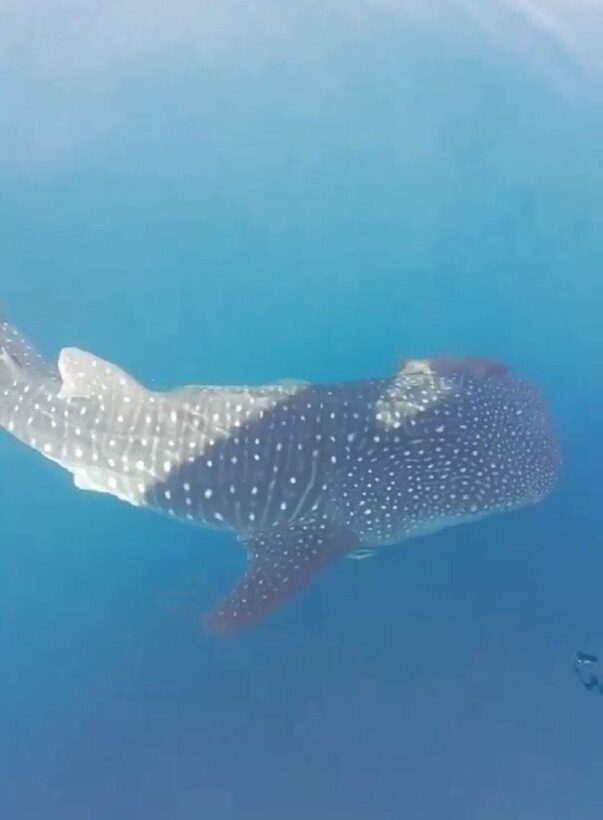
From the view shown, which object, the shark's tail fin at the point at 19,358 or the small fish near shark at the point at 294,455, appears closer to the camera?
the small fish near shark at the point at 294,455

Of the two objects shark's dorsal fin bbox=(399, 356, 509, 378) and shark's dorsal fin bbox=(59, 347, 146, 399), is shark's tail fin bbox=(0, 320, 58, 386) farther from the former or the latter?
shark's dorsal fin bbox=(399, 356, 509, 378)

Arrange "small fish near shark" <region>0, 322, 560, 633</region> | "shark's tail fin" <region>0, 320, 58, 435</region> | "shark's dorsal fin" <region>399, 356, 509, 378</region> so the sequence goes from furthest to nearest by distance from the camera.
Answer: "shark's dorsal fin" <region>399, 356, 509, 378</region>, "shark's tail fin" <region>0, 320, 58, 435</region>, "small fish near shark" <region>0, 322, 560, 633</region>

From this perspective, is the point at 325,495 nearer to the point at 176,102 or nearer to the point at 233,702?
the point at 233,702

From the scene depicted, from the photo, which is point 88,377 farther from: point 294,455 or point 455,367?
point 455,367

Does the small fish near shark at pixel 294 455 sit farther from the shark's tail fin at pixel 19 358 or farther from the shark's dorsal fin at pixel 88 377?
the shark's tail fin at pixel 19 358

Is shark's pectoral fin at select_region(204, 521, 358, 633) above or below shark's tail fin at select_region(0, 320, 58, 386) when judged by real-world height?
below

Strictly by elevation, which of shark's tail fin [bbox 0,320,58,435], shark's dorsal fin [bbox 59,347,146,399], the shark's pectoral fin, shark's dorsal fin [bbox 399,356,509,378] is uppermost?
shark's dorsal fin [bbox 399,356,509,378]

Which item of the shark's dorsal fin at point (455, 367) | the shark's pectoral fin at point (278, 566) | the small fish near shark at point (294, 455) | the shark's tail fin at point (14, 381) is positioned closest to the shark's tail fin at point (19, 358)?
the shark's tail fin at point (14, 381)

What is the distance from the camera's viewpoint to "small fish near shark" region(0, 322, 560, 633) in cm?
429

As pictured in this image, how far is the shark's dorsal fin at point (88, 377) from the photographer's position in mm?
4348

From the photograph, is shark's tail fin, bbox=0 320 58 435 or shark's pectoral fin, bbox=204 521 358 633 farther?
shark's tail fin, bbox=0 320 58 435

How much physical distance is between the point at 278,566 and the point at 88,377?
1278mm

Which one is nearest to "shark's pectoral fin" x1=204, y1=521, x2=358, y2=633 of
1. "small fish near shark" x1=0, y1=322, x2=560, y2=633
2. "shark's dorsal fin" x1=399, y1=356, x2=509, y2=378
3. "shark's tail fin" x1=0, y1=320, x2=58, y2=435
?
"small fish near shark" x1=0, y1=322, x2=560, y2=633

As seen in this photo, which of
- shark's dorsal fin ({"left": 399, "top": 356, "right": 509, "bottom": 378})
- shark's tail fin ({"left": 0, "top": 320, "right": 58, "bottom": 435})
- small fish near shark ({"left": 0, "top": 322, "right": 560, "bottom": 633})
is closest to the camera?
small fish near shark ({"left": 0, "top": 322, "right": 560, "bottom": 633})
